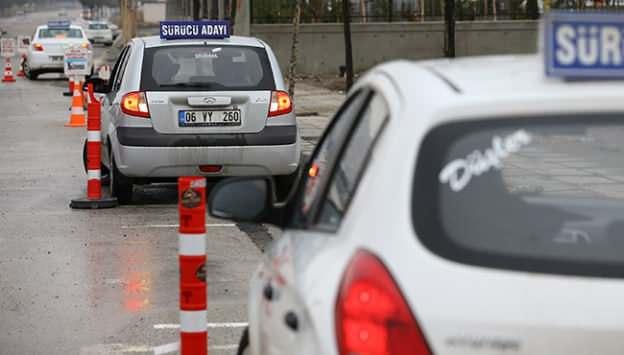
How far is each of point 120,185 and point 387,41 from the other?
974 inches

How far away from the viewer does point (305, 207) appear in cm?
455

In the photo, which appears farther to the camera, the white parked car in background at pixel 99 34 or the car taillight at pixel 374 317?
the white parked car in background at pixel 99 34

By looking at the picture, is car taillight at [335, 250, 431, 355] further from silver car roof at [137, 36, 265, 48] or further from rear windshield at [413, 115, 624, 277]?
silver car roof at [137, 36, 265, 48]

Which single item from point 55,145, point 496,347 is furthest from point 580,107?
point 55,145

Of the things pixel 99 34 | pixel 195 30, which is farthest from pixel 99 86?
pixel 99 34

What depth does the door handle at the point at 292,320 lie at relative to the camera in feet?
12.4

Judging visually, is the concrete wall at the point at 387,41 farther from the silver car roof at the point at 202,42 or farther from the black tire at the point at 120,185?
the black tire at the point at 120,185

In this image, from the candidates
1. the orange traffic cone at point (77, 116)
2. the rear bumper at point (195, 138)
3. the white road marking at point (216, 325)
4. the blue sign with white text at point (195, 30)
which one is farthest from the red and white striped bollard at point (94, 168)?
the orange traffic cone at point (77, 116)

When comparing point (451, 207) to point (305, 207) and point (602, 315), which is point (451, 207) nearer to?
point (602, 315)

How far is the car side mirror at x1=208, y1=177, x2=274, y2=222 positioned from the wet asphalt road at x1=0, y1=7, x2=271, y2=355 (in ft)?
8.62

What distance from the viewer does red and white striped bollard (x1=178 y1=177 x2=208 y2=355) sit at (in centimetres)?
616

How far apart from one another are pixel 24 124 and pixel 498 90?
2049 centimetres

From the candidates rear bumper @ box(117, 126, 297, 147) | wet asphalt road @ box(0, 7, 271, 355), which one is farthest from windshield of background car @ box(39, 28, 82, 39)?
rear bumper @ box(117, 126, 297, 147)

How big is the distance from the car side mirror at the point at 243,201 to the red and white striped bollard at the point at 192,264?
1.26 metres
